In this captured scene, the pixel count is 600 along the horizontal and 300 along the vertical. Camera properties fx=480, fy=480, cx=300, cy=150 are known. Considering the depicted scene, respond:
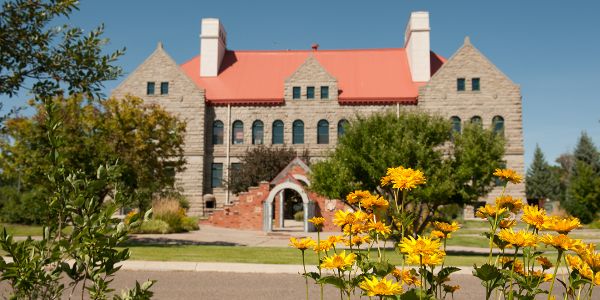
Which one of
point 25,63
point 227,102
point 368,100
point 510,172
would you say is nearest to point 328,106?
point 368,100

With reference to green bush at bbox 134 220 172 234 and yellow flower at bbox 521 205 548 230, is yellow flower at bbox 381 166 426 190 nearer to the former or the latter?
yellow flower at bbox 521 205 548 230

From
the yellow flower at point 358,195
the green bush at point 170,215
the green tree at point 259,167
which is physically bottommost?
the green bush at point 170,215

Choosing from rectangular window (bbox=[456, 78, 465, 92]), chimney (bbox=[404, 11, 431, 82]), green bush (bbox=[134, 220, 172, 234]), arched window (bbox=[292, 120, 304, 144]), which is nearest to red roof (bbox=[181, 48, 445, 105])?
chimney (bbox=[404, 11, 431, 82])

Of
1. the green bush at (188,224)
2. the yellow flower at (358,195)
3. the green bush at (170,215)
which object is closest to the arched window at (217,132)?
the green bush at (188,224)

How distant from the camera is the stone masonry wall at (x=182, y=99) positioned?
119 ft

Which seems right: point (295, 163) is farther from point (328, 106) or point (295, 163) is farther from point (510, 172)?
point (510, 172)

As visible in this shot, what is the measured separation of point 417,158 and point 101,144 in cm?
1074

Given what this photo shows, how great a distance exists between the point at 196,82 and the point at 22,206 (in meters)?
17.3

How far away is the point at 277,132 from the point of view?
3753cm

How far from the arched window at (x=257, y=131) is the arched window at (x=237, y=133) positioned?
3.07 ft

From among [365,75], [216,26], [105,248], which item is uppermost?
[216,26]

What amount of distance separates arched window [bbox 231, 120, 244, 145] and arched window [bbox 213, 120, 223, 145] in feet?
3.19

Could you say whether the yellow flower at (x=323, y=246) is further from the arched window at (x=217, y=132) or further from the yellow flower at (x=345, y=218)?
the arched window at (x=217, y=132)

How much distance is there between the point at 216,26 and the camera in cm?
4025
